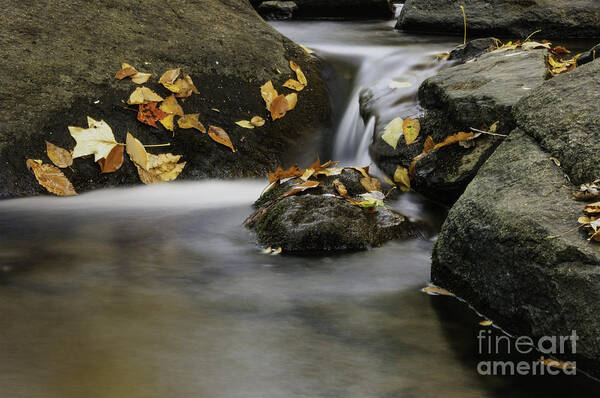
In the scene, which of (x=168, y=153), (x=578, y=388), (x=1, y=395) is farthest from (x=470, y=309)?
(x=168, y=153)

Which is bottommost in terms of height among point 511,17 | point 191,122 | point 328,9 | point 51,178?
point 51,178

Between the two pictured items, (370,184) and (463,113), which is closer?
(463,113)

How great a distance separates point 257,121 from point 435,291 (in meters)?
2.44

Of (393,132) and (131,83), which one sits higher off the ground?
(131,83)

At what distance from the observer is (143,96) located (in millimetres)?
4770

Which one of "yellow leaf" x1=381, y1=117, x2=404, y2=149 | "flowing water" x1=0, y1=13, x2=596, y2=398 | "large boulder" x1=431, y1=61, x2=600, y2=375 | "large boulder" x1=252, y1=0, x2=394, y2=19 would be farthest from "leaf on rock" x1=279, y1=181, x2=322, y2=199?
"large boulder" x1=252, y1=0, x2=394, y2=19

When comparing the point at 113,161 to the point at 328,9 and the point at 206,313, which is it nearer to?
the point at 206,313

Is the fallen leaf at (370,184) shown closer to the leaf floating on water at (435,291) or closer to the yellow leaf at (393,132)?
the yellow leaf at (393,132)

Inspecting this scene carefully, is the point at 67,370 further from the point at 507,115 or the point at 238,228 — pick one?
the point at 507,115

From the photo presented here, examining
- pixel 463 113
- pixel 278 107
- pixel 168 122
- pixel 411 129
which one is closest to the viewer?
pixel 463 113

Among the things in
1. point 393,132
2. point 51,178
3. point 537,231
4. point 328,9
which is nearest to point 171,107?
point 51,178

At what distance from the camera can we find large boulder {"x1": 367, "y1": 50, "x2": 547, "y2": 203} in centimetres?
398

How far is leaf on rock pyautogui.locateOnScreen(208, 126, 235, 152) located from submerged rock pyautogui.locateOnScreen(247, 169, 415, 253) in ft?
3.93

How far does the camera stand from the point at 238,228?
395cm
